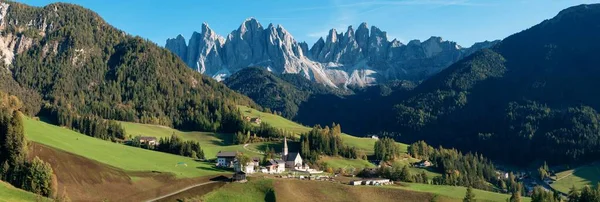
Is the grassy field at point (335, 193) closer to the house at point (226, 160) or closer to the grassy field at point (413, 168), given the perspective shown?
the house at point (226, 160)

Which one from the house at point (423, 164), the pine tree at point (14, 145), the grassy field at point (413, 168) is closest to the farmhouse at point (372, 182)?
the grassy field at point (413, 168)

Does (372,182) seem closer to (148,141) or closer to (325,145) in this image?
(325,145)

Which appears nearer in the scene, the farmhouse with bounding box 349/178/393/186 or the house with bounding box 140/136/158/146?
the farmhouse with bounding box 349/178/393/186

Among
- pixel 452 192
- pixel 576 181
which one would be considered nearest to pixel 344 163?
pixel 452 192

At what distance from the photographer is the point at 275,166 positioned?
132 metres

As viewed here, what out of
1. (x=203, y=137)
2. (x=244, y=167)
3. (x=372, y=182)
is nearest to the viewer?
(x=372, y=182)

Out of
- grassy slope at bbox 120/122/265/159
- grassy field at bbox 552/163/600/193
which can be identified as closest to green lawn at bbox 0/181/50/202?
→ grassy slope at bbox 120/122/265/159

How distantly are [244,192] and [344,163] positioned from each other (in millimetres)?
69479

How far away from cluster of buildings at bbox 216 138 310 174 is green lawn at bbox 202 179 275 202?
17039mm

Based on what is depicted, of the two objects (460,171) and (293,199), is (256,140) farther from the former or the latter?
(293,199)

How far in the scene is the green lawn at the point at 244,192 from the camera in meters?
93.6

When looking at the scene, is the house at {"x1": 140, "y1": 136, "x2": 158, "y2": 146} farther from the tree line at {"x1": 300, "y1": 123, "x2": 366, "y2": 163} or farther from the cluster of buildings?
the tree line at {"x1": 300, "y1": 123, "x2": 366, "y2": 163}

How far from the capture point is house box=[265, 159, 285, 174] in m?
130

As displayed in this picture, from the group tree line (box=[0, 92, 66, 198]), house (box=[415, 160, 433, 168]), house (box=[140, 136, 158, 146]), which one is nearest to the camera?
tree line (box=[0, 92, 66, 198])
